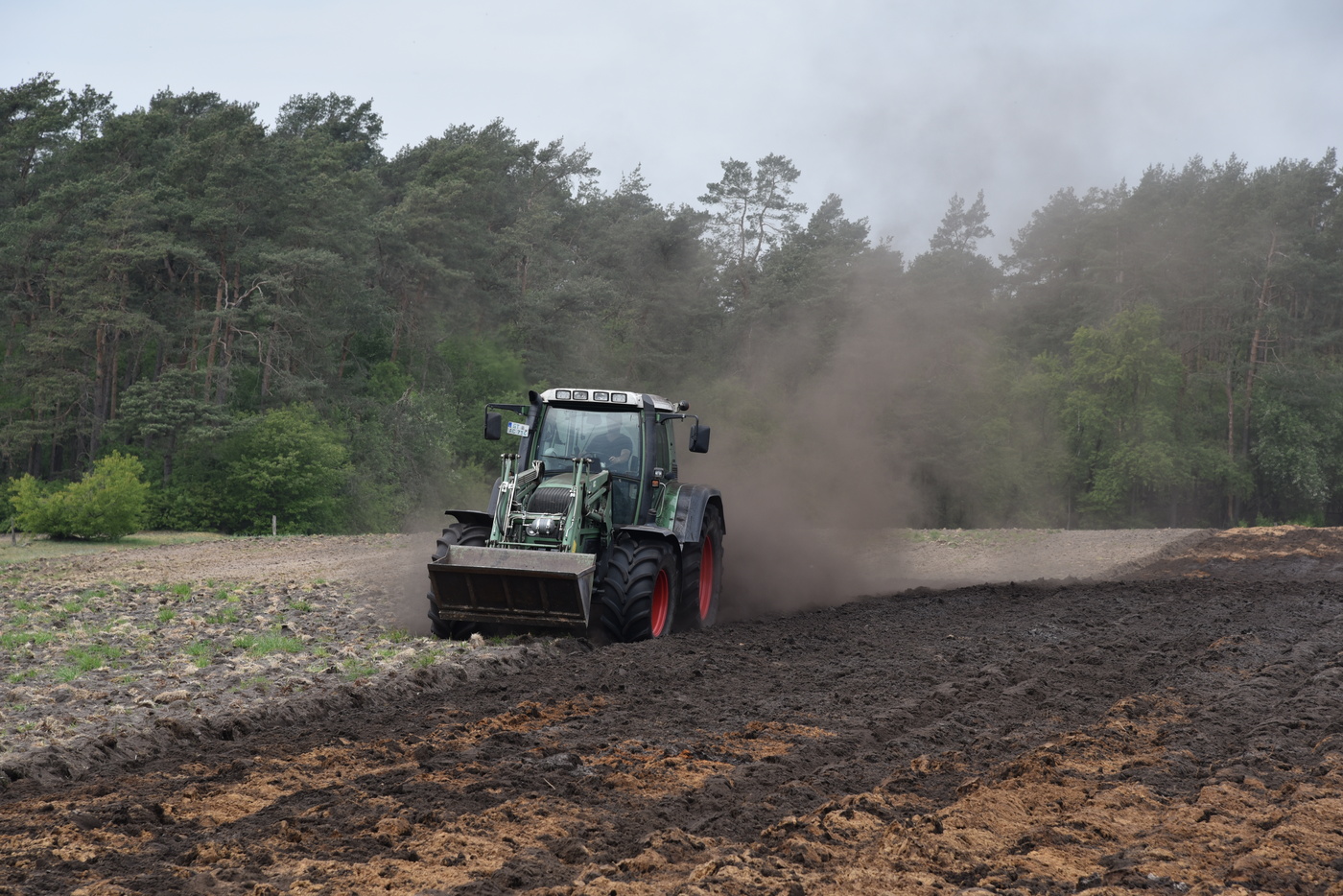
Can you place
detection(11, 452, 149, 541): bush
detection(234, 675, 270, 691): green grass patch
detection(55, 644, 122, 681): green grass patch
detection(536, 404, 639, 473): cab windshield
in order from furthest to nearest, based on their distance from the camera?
detection(11, 452, 149, 541): bush < detection(536, 404, 639, 473): cab windshield < detection(55, 644, 122, 681): green grass patch < detection(234, 675, 270, 691): green grass patch

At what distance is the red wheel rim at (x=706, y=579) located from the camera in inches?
510

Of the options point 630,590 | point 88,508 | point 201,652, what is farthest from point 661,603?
point 88,508

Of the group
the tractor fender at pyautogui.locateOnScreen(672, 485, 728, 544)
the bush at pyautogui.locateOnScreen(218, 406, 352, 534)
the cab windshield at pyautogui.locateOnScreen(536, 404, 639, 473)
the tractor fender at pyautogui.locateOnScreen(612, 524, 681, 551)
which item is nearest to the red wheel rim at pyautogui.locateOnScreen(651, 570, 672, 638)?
the tractor fender at pyautogui.locateOnScreen(612, 524, 681, 551)

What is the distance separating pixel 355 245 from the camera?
3753 cm

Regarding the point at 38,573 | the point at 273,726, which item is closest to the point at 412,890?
the point at 273,726

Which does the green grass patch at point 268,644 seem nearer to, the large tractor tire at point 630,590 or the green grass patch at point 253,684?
the green grass patch at point 253,684

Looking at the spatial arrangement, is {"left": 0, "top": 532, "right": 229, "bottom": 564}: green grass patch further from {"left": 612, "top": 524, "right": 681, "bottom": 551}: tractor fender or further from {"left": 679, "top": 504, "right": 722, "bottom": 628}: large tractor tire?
{"left": 612, "top": 524, "right": 681, "bottom": 551}: tractor fender

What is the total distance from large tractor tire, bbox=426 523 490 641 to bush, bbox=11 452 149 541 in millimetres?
18507

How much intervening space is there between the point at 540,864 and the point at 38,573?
16.0 meters

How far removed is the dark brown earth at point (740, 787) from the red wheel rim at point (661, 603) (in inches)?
39.4

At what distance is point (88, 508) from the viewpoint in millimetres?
26234

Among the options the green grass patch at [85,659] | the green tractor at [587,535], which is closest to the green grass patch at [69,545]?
the green grass patch at [85,659]

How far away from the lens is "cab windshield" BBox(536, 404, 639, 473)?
11719 millimetres

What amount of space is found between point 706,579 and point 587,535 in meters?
2.53
